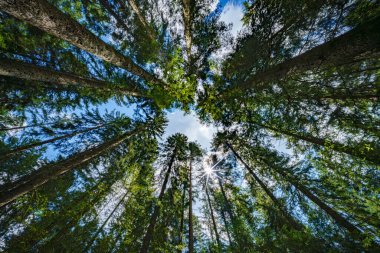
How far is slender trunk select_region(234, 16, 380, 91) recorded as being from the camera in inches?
104

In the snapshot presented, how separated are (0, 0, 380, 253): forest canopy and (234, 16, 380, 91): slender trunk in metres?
0.03

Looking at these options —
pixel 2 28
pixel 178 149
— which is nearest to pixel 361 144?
pixel 178 149

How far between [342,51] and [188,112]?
28.7ft

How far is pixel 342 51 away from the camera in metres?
3.15

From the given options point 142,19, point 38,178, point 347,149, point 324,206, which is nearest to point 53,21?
point 38,178

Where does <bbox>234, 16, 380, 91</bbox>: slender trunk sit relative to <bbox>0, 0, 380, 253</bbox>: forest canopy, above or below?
below

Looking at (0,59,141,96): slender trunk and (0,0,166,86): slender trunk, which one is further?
(0,59,141,96): slender trunk

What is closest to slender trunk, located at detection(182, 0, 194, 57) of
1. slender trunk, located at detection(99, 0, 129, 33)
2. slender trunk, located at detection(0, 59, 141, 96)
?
slender trunk, located at detection(99, 0, 129, 33)

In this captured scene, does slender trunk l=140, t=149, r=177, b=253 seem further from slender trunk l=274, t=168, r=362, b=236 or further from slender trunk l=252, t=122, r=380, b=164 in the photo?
slender trunk l=252, t=122, r=380, b=164

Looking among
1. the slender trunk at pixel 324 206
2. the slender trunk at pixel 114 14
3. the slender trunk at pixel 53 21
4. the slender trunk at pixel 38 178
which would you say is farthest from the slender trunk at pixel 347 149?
the slender trunk at pixel 114 14

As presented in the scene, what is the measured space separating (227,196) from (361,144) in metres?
10.1

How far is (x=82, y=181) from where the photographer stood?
10688mm

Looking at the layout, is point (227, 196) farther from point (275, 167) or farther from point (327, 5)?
point (327, 5)

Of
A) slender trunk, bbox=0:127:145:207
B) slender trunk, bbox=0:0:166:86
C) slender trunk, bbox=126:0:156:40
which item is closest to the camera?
slender trunk, bbox=0:0:166:86
